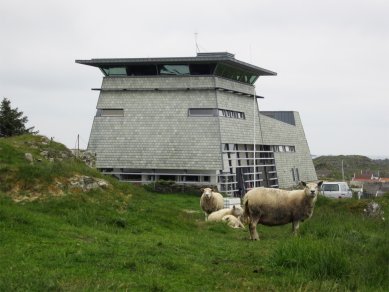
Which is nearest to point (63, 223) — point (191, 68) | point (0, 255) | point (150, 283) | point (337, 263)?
point (0, 255)

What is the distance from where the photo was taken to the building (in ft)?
161

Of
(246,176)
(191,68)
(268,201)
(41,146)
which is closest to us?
(268,201)

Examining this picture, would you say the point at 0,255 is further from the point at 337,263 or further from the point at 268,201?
the point at 268,201

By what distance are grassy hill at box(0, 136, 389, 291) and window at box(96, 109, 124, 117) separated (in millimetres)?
30788

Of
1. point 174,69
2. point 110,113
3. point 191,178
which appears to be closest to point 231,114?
point 174,69

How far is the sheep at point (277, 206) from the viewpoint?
18672 millimetres

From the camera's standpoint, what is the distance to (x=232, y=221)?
22.6 m

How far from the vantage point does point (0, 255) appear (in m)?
10.8

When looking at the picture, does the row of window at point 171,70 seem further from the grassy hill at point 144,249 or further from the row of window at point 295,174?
the grassy hill at point 144,249

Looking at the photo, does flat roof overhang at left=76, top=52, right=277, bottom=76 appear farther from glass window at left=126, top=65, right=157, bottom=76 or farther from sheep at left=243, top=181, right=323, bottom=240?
sheep at left=243, top=181, right=323, bottom=240

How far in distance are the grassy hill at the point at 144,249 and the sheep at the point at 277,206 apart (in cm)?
62

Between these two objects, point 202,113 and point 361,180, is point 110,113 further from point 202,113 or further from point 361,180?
point 361,180

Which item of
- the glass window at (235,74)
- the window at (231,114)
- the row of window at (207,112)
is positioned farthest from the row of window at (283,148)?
the row of window at (207,112)

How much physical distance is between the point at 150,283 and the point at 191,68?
42.6 meters
